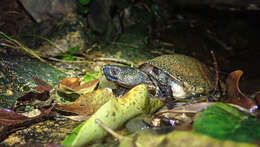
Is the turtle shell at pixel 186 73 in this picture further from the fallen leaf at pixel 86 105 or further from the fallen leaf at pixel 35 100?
the fallen leaf at pixel 35 100

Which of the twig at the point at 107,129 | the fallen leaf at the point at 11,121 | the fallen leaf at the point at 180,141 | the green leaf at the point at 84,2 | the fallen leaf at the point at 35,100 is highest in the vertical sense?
the green leaf at the point at 84,2

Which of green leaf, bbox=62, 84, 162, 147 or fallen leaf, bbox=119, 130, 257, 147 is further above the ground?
green leaf, bbox=62, 84, 162, 147

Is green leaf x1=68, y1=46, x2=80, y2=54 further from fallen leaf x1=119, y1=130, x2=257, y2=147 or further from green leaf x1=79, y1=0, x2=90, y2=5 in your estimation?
fallen leaf x1=119, y1=130, x2=257, y2=147

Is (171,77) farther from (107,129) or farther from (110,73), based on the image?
(107,129)

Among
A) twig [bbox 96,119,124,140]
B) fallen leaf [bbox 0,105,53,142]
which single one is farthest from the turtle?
twig [bbox 96,119,124,140]

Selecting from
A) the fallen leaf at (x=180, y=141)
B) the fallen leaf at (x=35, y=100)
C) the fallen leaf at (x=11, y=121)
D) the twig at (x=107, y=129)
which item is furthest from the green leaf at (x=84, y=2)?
the fallen leaf at (x=180, y=141)

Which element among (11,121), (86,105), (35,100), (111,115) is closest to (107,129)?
(111,115)
